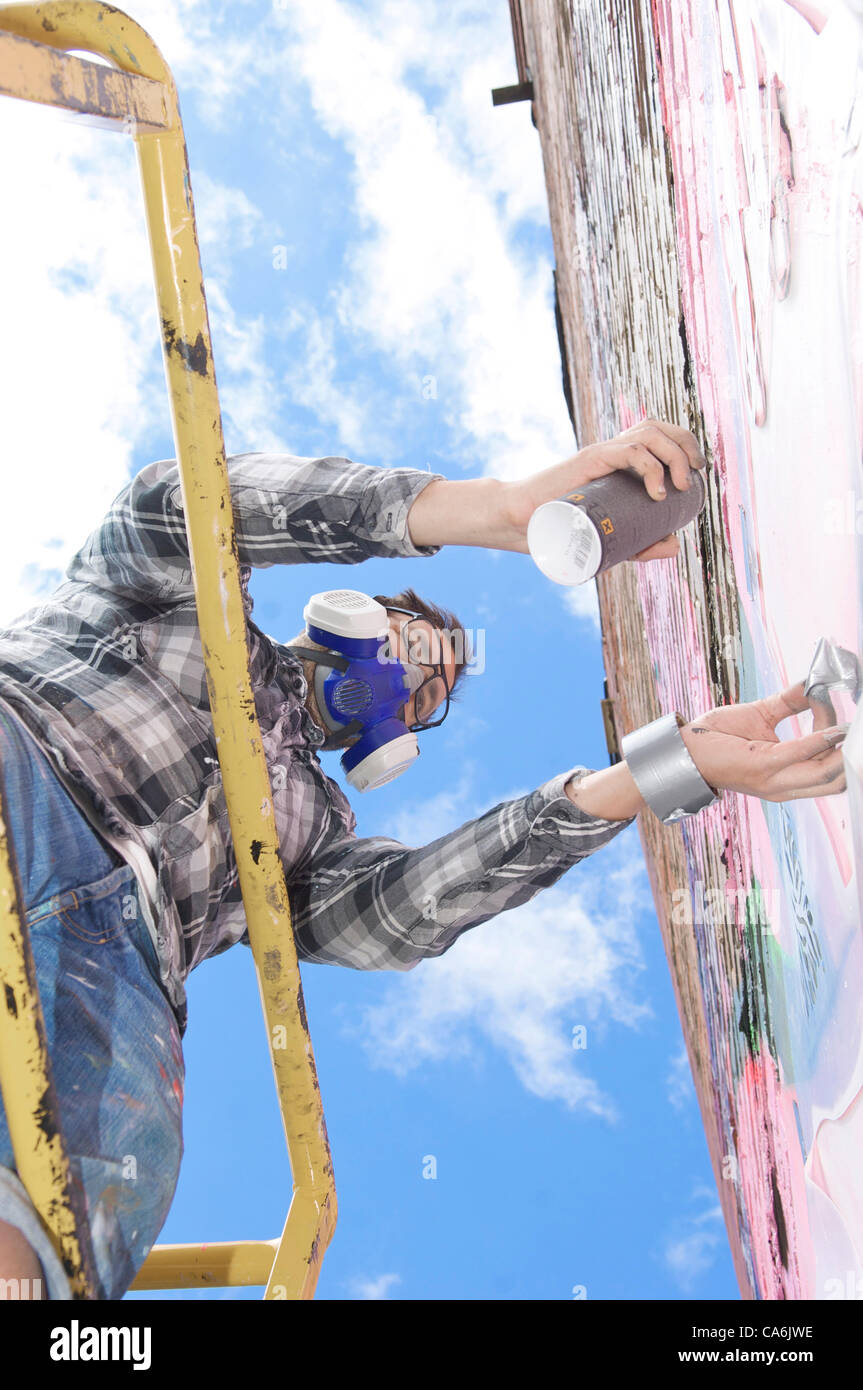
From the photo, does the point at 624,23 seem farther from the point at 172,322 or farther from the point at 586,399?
the point at 586,399

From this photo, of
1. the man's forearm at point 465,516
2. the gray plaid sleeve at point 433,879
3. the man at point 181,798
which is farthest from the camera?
the gray plaid sleeve at point 433,879

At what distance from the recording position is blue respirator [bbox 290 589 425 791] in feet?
6.34

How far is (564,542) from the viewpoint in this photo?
1028 millimetres

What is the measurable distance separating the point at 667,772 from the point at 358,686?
97 cm

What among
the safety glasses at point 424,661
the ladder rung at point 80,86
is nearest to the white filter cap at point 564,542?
the ladder rung at point 80,86

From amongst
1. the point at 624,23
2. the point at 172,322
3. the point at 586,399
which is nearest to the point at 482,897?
the point at 172,322

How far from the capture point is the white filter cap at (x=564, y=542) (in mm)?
1001

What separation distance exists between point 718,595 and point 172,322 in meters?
0.79

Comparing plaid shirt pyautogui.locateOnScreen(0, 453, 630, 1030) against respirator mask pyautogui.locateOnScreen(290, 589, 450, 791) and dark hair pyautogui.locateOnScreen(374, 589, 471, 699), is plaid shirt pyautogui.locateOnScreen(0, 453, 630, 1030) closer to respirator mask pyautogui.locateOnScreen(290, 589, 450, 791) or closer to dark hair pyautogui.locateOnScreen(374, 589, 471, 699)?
respirator mask pyautogui.locateOnScreen(290, 589, 450, 791)

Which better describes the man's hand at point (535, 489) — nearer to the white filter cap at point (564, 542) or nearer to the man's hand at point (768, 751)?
the white filter cap at point (564, 542)

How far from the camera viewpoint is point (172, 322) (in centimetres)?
105

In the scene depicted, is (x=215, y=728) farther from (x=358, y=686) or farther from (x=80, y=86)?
(x=358, y=686)

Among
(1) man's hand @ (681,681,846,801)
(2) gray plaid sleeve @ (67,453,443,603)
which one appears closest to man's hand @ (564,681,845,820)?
(1) man's hand @ (681,681,846,801)

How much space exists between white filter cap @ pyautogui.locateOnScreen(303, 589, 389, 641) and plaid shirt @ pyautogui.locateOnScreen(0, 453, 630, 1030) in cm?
31
